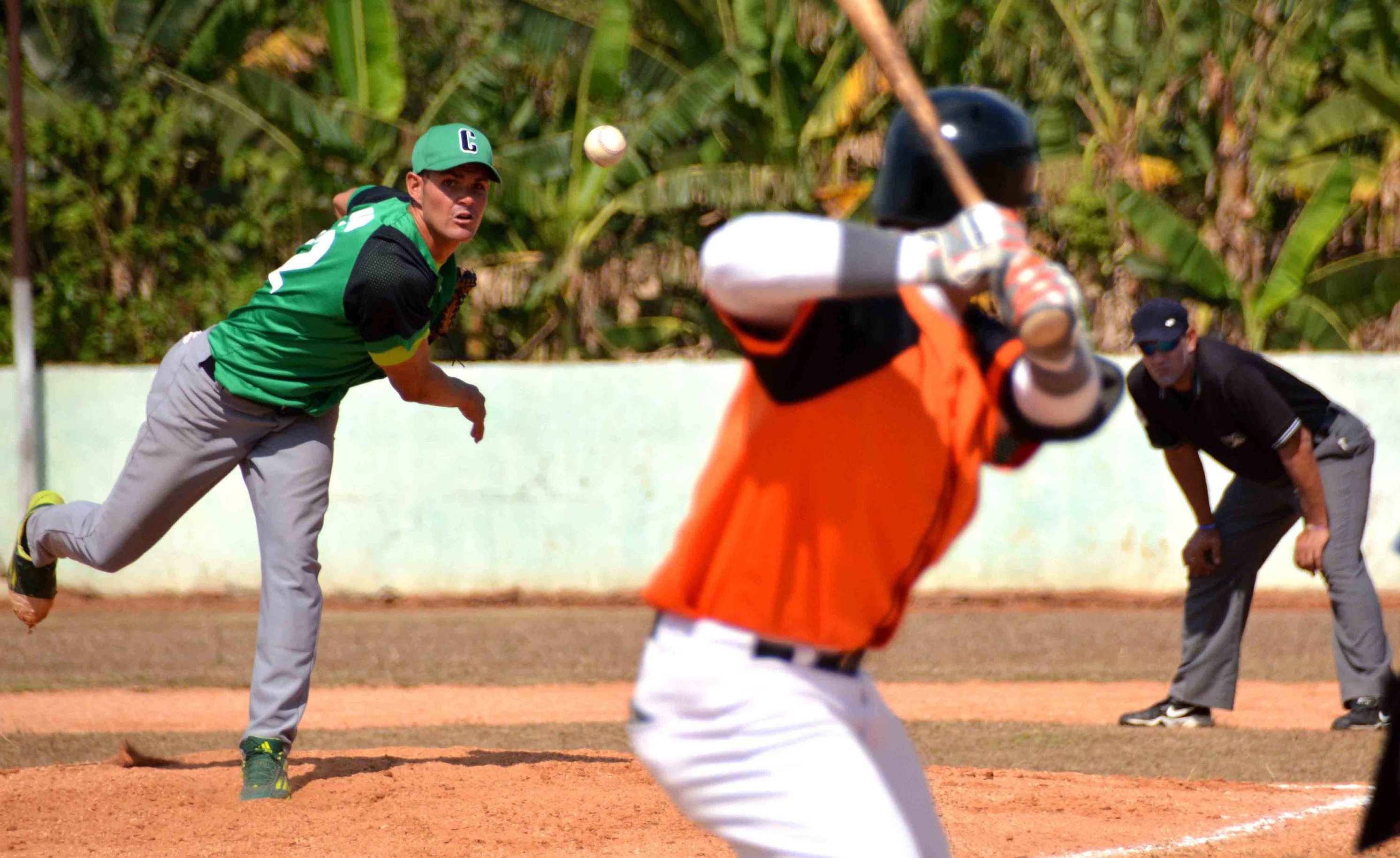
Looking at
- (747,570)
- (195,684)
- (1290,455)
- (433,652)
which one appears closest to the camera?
(747,570)

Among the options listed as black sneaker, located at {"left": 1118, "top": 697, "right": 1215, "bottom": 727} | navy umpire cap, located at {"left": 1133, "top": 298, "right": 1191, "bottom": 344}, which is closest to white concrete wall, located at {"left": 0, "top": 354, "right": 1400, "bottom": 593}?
black sneaker, located at {"left": 1118, "top": 697, "right": 1215, "bottom": 727}

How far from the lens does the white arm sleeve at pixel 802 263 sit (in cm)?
219

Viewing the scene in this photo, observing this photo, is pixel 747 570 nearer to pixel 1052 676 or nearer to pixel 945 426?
pixel 945 426

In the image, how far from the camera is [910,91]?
2.53 m

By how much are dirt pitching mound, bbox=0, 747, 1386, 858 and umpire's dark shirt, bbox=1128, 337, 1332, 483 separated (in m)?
1.65

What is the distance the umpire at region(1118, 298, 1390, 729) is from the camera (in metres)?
6.57

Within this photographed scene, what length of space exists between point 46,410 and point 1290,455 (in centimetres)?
1021

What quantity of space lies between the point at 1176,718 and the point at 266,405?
4.65 meters

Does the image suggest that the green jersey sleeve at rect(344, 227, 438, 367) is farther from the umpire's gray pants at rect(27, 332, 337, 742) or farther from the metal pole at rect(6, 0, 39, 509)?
the metal pole at rect(6, 0, 39, 509)

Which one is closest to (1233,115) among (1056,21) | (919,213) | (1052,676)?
(1056,21)

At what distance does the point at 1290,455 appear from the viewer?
6.49m

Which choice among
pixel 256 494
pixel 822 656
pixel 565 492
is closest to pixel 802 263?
pixel 822 656

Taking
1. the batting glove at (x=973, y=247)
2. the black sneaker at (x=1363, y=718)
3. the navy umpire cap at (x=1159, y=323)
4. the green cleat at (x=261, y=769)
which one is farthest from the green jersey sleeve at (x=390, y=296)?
the black sneaker at (x=1363, y=718)

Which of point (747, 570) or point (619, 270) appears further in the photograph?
point (619, 270)
